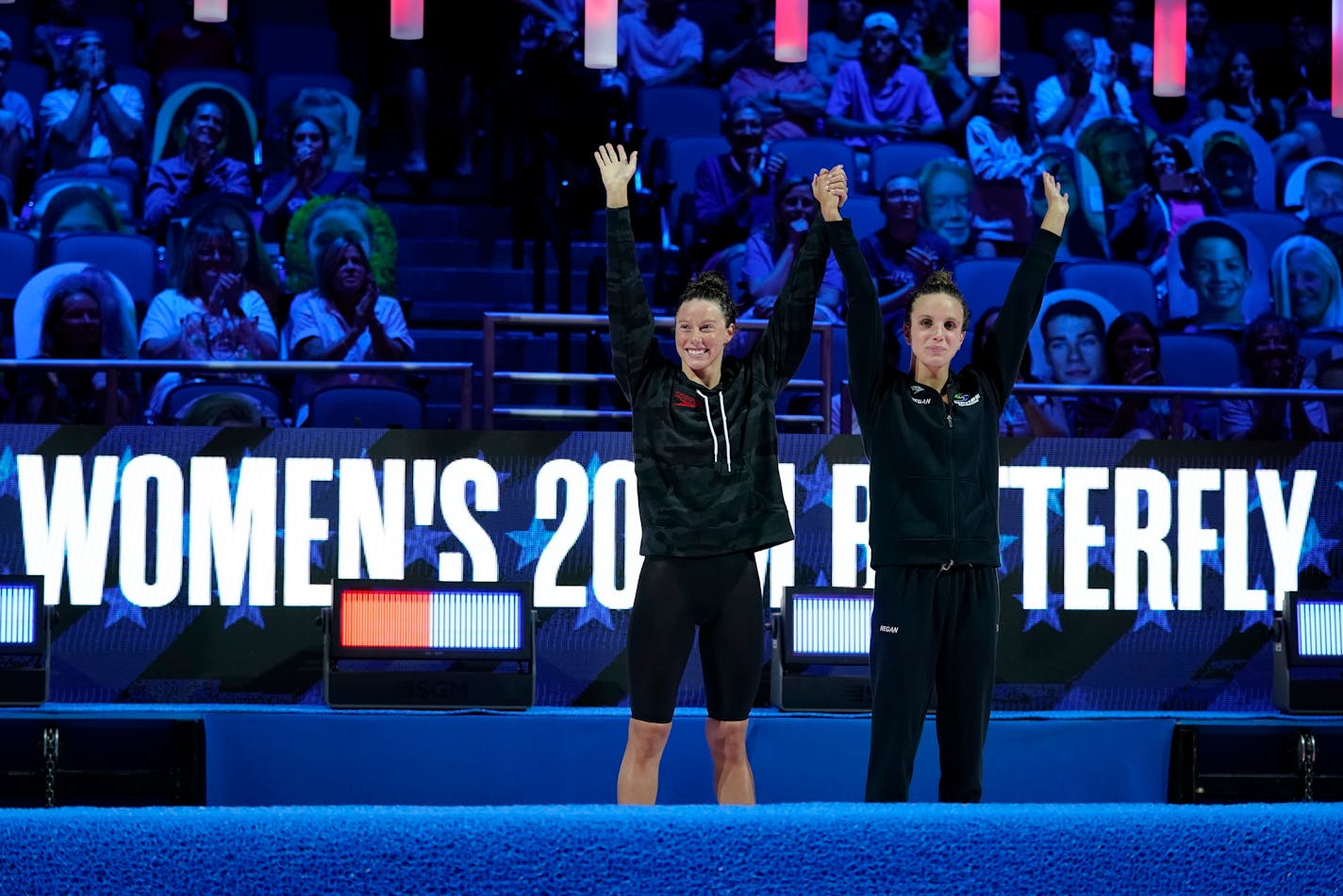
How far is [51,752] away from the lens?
393 centimetres

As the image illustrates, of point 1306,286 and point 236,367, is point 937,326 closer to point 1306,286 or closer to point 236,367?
point 236,367

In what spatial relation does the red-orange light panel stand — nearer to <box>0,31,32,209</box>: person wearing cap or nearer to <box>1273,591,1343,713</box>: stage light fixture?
<box>1273,591,1343,713</box>: stage light fixture

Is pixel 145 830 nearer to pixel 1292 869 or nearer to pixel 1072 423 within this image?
pixel 1292 869

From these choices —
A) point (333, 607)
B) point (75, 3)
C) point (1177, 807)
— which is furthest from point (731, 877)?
point (75, 3)

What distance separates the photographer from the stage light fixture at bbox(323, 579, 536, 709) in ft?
13.6

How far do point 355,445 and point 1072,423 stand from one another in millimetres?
2918

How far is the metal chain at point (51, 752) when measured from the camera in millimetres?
3902

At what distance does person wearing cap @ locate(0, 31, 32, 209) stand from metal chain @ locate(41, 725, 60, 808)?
11.2 feet

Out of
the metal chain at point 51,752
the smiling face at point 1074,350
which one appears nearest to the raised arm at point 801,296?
the metal chain at point 51,752

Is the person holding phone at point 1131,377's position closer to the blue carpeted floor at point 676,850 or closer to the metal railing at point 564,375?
the metal railing at point 564,375

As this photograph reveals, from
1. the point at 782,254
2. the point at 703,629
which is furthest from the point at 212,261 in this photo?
the point at 703,629

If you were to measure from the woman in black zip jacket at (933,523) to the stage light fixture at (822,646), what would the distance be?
1.57m

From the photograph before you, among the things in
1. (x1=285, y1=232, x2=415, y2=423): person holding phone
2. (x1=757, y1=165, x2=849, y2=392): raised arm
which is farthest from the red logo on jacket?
(x1=285, y1=232, x2=415, y2=423): person holding phone

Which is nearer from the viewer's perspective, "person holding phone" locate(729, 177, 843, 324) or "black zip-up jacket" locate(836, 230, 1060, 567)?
"black zip-up jacket" locate(836, 230, 1060, 567)
